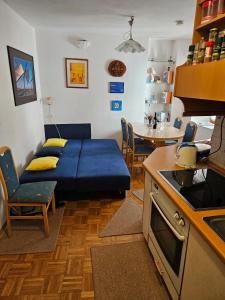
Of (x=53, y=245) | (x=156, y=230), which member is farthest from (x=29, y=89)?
(x=156, y=230)

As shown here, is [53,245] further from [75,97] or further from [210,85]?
[75,97]

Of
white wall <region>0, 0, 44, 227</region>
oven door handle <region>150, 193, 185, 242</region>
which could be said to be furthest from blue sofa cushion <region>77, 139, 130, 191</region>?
oven door handle <region>150, 193, 185, 242</region>

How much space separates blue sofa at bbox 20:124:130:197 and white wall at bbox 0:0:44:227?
0.47 m

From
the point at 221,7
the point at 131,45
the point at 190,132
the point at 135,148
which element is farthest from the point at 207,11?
the point at 135,148

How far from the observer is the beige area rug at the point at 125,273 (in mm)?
1567

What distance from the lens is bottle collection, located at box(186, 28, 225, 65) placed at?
111cm

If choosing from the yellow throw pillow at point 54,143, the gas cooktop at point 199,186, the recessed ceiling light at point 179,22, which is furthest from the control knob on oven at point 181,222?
the recessed ceiling light at point 179,22

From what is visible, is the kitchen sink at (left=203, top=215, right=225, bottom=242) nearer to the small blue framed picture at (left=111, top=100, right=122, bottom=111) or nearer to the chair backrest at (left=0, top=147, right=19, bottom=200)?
the chair backrest at (left=0, top=147, right=19, bottom=200)

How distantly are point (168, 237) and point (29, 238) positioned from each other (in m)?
1.45

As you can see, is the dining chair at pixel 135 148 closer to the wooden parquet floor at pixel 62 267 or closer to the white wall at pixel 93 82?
the white wall at pixel 93 82

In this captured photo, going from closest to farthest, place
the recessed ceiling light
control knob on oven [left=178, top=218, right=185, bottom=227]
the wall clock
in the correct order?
1. control knob on oven [left=178, top=218, right=185, bottom=227]
2. the recessed ceiling light
3. the wall clock

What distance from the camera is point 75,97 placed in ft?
13.6

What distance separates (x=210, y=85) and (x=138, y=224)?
1722mm

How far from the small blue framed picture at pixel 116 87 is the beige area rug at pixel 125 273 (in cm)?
304
